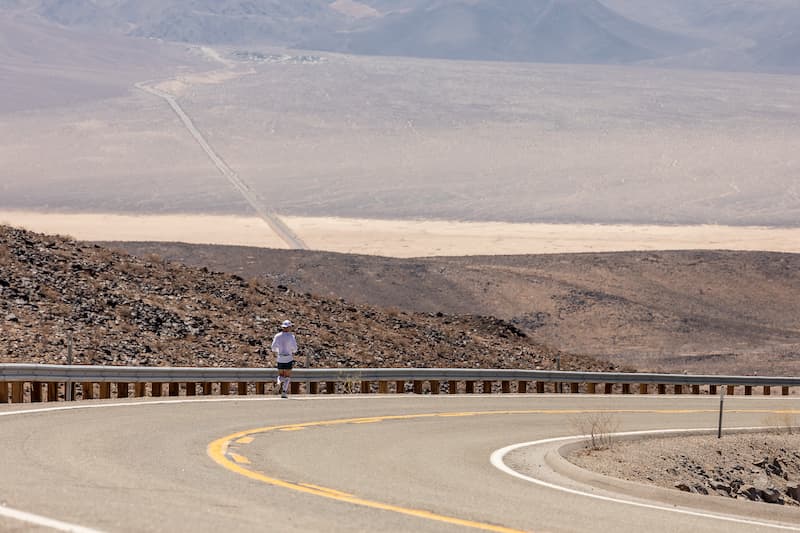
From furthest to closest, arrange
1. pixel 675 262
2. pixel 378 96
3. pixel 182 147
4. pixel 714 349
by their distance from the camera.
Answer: pixel 378 96, pixel 182 147, pixel 675 262, pixel 714 349

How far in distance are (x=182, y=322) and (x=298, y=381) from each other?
510 cm

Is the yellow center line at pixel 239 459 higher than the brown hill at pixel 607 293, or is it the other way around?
the brown hill at pixel 607 293

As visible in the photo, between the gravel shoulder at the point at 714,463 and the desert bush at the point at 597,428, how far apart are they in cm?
14

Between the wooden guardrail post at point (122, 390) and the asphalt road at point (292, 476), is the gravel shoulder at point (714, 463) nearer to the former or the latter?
the asphalt road at point (292, 476)

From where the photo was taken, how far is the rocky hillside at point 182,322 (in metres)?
27.2

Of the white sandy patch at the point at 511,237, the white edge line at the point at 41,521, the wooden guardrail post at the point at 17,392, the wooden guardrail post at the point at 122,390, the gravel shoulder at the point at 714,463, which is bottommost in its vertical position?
the gravel shoulder at the point at 714,463

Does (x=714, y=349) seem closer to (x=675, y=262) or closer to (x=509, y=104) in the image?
(x=675, y=262)

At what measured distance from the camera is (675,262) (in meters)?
73.1

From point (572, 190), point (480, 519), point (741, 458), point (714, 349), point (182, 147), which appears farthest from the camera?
point (182, 147)

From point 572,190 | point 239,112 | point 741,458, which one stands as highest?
point 239,112

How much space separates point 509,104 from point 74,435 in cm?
17003

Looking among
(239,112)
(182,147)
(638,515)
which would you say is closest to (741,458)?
(638,515)

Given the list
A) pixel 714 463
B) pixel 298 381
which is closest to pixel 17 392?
pixel 298 381

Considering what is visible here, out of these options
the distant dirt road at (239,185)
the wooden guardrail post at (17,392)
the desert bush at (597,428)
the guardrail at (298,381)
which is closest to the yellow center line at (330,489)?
the desert bush at (597,428)
